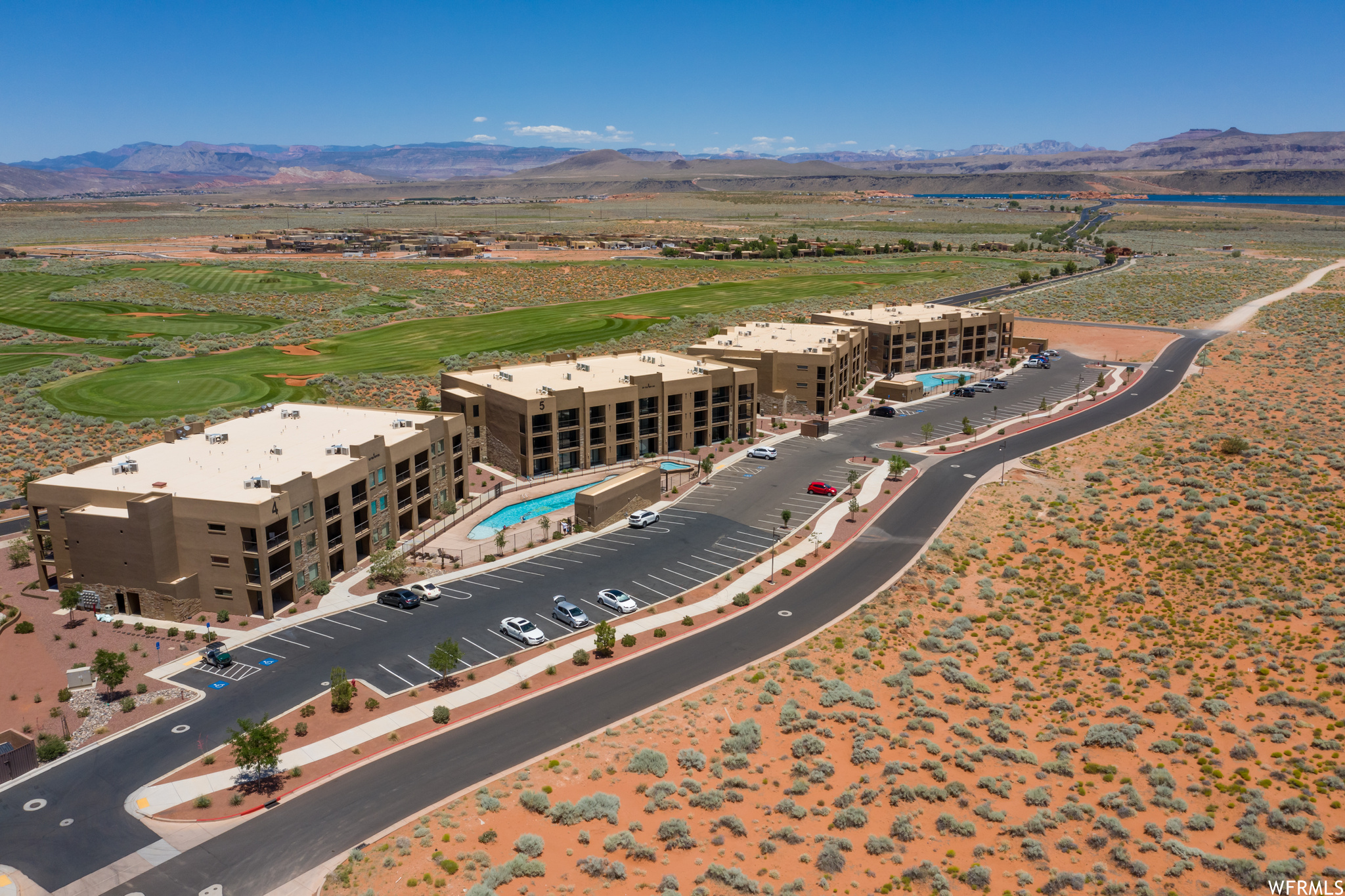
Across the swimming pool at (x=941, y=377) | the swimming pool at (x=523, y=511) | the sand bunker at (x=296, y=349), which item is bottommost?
the swimming pool at (x=523, y=511)

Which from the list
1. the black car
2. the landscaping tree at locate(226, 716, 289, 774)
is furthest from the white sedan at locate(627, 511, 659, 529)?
the landscaping tree at locate(226, 716, 289, 774)

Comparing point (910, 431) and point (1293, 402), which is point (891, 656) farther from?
point (1293, 402)

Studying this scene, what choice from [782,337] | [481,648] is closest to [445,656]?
[481,648]

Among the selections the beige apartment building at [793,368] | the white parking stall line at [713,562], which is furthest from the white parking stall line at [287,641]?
the beige apartment building at [793,368]

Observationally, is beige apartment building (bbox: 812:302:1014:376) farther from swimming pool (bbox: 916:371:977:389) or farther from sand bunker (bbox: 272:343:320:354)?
sand bunker (bbox: 272:343:320:354)

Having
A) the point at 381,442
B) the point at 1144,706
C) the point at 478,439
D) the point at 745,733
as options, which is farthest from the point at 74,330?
the point at 1144,706

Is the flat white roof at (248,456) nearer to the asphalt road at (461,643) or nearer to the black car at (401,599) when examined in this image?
the black car at (401,599)
